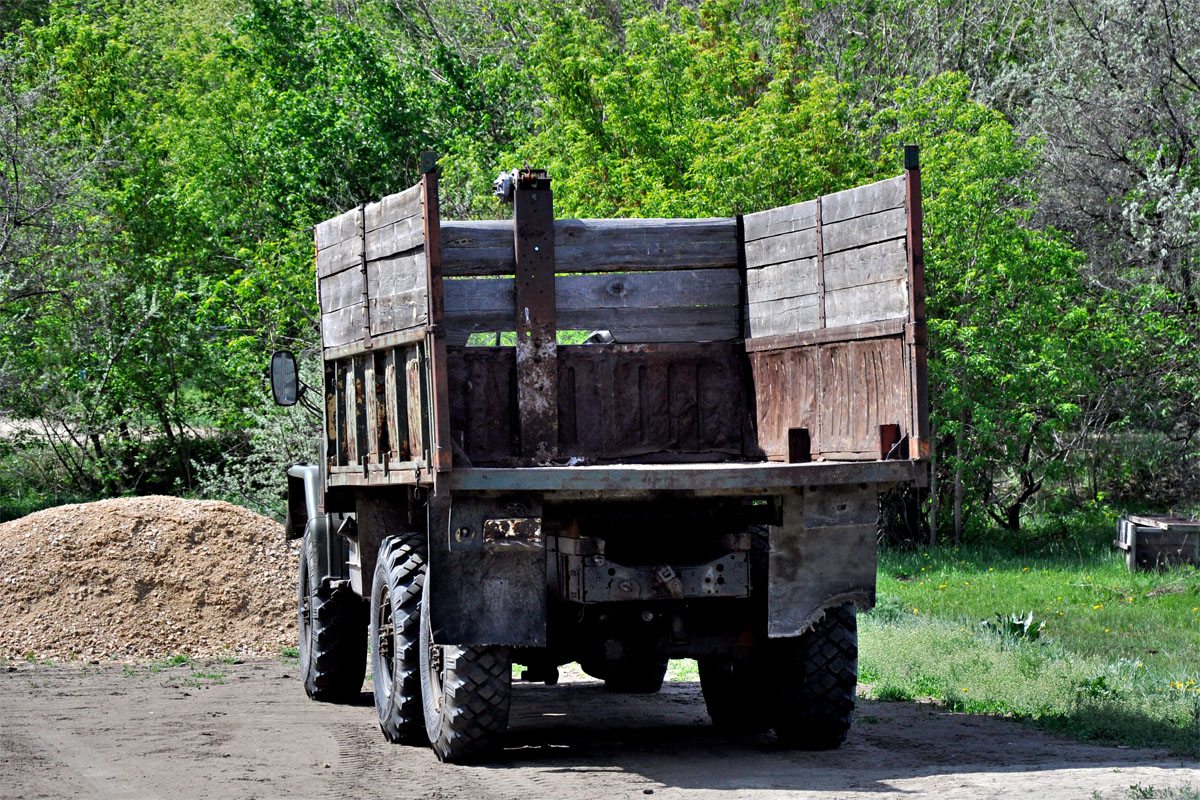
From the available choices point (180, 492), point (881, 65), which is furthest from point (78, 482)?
point (881, 65)

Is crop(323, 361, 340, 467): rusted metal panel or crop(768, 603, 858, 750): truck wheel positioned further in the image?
crop(323, 361, 340, 467): rusted metal panel

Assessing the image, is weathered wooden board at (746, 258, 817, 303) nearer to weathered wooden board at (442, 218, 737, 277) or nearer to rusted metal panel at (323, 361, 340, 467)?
weathered wooden board at (442, 218, 737, 277)

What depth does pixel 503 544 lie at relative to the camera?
6.44m

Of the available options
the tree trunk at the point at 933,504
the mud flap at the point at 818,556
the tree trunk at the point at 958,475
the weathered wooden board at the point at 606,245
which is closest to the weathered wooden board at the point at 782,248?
the weathered wooden board at the point at 606,245

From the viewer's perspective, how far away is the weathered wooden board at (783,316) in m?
7.81

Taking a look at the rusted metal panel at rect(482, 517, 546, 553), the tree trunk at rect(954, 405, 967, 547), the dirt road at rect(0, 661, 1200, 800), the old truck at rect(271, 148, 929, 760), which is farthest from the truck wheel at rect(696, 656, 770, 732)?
the tree trunk at rect(954, 405, 967, 547)

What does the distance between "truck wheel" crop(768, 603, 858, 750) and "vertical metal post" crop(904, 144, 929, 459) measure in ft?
3.27

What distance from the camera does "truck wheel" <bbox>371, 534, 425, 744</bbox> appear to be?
23.4 feet

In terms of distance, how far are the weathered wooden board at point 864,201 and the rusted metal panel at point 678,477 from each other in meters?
1.36

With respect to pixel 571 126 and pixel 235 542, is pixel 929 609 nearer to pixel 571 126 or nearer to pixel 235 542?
pixel 235 542

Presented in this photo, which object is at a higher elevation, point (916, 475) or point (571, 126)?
point (571, 126)

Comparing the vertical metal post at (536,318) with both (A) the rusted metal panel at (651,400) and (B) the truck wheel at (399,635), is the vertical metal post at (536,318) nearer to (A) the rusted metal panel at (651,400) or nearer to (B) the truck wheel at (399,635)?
(A) the rusted metal panel at (651,400)

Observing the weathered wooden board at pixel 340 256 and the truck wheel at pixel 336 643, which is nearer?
the weathered wooden board at pixel 340 256

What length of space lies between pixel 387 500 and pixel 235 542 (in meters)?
6.46
